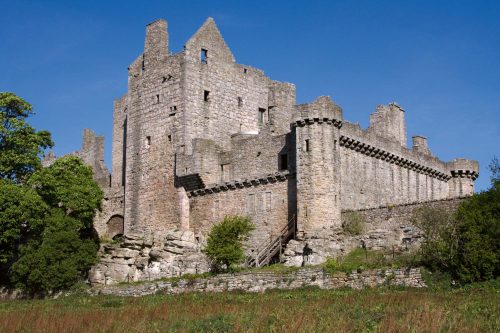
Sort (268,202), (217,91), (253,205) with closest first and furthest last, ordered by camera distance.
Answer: (268,202) < (253,205) < (217,91)

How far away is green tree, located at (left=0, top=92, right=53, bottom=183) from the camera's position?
49.5m

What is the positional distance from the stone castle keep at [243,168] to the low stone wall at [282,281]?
286 centimetres

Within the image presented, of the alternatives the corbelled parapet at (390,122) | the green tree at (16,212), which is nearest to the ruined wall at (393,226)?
the corbelled parapet at (390,122)

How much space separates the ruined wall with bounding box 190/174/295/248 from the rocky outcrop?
5.59 feet

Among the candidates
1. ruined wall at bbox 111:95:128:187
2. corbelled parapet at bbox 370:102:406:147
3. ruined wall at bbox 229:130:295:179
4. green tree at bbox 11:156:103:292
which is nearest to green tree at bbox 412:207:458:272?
ruined wall at bbox 229:130:295:179

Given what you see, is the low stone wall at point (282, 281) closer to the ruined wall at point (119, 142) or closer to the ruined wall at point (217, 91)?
the ruined wall at point (217, 91)

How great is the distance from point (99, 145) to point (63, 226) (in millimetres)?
20304

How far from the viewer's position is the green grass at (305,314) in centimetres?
2259

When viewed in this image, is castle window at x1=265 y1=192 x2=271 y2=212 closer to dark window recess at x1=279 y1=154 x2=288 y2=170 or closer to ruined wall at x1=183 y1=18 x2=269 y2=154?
dark window recess at x1=279 y1=154 x2=288 y2=170

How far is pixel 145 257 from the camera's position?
49.7 metres

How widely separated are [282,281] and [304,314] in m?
13.9

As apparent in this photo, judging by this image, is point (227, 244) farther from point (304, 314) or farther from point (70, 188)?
point (304, 314)

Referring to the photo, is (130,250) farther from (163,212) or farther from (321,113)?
(321,113)

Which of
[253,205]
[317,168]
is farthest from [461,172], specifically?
[317,168]
